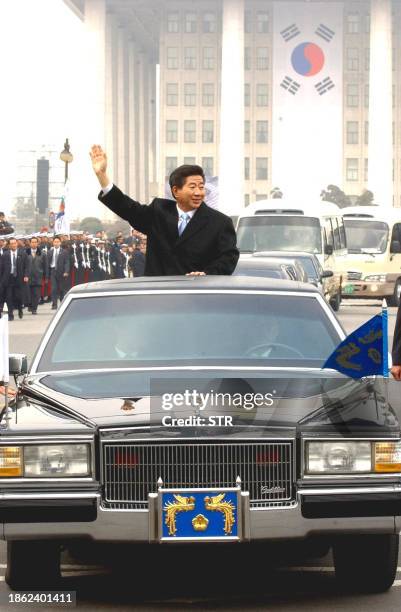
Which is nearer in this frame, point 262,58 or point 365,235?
point 365,235

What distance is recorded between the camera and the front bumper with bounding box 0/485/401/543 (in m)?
6.22

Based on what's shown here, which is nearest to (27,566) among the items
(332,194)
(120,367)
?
(120,367)

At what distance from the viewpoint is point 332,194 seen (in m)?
167

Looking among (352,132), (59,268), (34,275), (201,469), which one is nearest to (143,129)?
(352,132)

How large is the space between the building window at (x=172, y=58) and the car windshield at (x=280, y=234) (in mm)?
134434

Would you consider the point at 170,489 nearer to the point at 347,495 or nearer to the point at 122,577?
the point at 347,495

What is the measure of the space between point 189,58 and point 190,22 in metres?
4.68

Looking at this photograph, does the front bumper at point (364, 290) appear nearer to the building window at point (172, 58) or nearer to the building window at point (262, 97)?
the building window at point (172, 58)

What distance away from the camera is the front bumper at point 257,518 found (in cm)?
622

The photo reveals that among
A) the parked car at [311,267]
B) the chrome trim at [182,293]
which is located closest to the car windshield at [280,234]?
the parked car at [311,267]

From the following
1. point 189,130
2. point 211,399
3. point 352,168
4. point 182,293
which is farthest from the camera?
point 352,168

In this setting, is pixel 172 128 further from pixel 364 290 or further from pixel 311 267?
pixel 311 267

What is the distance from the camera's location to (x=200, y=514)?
6227mm

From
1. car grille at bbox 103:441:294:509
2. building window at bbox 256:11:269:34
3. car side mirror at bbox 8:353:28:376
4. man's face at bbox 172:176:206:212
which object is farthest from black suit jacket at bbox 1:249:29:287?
building window at bbox 256:11:269:34
